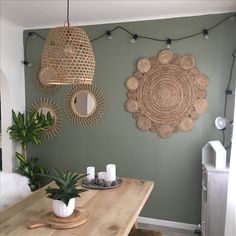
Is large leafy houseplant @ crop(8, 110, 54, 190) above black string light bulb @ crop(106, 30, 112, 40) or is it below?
below

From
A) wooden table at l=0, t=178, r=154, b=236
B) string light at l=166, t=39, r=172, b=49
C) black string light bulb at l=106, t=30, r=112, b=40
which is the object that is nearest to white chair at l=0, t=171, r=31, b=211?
wooden table at l=0, t=178, r=154, b=236

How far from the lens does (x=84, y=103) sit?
11.7 ft

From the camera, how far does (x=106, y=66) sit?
3.45 m

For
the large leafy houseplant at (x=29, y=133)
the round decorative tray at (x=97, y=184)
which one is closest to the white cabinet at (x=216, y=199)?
the round decorative tray at (x=97, y=184)

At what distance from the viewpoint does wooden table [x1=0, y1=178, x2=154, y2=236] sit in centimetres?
165

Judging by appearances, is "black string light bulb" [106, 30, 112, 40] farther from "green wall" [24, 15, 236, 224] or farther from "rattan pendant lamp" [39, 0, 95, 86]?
"rattan pendant lamp" [39, 0, 95, 86]

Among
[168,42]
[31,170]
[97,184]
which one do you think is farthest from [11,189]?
[168,42]

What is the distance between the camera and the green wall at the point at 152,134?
3060mm

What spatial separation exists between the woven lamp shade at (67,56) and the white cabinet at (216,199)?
5.53ft

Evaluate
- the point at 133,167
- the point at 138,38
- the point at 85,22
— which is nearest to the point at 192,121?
the point at 133,167

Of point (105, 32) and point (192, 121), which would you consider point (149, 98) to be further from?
point (105, 32)

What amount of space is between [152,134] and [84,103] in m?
0.98

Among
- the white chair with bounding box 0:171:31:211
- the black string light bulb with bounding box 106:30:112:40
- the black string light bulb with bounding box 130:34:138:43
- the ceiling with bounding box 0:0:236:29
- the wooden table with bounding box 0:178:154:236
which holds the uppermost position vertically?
the ceiling with bounding box 0:0:236:29

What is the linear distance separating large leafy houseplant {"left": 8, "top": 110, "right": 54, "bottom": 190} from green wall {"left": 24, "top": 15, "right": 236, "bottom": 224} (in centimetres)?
28
